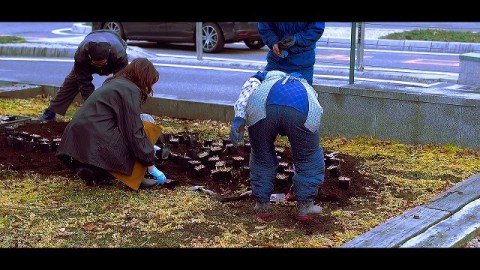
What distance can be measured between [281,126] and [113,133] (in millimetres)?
1535

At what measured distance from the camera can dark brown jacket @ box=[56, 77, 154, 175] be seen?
5582mm

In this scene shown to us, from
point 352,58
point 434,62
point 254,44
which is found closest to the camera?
point 352,58

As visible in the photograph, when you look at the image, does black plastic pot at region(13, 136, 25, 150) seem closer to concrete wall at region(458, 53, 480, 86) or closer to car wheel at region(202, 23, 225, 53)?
concrete wall at region(458, 53, 480, 86)

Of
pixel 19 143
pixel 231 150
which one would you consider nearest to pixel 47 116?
pixel 19 143

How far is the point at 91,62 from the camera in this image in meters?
7.39

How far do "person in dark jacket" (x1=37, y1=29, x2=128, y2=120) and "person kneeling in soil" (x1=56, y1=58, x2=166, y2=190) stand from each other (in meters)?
1.41

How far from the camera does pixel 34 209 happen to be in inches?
207

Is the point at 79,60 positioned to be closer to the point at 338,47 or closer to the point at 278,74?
the point at 278,74

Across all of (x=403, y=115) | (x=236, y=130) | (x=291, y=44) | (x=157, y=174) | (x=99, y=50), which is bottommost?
(x=157, y=174)

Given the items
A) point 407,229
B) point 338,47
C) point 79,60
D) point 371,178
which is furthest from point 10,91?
point 338,47

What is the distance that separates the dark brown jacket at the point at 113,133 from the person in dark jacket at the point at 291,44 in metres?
1.16

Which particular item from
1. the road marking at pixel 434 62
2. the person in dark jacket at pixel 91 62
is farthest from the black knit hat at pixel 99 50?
the road marking at pixel 434 62

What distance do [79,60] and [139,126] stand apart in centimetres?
225

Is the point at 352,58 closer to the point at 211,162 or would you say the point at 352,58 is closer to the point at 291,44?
the point at 211,162
